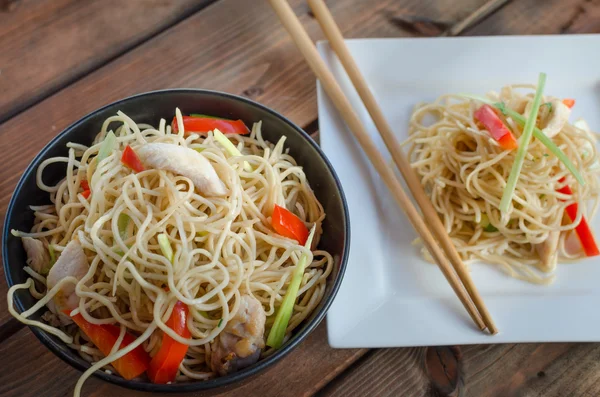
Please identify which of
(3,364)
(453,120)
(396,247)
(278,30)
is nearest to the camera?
(3,364)

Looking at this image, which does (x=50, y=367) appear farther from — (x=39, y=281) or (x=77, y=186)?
(x=77, y=186)

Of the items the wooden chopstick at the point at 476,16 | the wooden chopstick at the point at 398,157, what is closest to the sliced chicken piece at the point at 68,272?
the wooden chopstick at the point at 398,157

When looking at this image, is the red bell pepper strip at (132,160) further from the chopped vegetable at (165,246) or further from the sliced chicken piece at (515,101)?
the sliced chicken piece at (515,101)

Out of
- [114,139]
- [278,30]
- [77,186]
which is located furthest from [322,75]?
[77,186]

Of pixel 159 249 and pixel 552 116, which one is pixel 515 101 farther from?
pixel 159 249

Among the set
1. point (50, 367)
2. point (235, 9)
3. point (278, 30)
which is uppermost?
point (235, 9)

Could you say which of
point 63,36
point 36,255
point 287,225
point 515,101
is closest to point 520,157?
point 515,101

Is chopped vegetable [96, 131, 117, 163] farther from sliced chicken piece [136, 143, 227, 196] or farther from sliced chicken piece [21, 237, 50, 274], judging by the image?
sliced chicken piece [21, 237, 50, 274]
